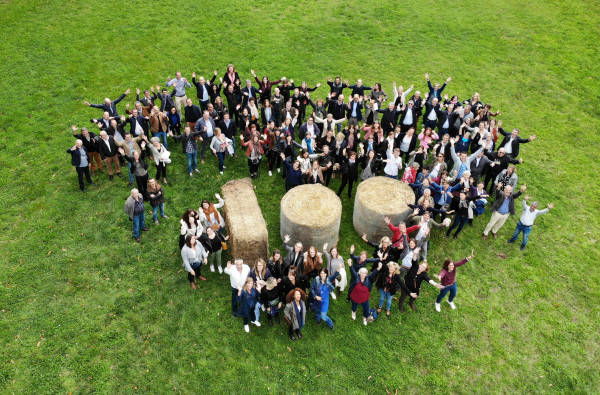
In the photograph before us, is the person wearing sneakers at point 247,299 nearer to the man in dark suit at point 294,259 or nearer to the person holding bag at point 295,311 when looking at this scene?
the person holding bag at point 295,311

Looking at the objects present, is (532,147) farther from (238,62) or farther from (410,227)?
(238,62)

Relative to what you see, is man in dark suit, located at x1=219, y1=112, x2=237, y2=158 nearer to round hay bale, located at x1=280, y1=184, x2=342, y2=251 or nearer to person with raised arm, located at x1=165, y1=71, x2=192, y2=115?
person with raised arm, located at x1=165, y1=71, x2=192, y2=115

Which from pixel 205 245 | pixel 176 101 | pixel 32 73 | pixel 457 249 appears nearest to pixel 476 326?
pixel 457 249

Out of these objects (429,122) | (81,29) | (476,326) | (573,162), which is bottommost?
(476,326)

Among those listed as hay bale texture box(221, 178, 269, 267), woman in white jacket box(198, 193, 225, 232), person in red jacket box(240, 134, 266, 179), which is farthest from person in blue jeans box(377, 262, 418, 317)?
person in red jacket box(240, 134, 266, 179)

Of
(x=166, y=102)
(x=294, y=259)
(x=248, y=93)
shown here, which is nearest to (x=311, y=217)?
(x=294, y=259)
